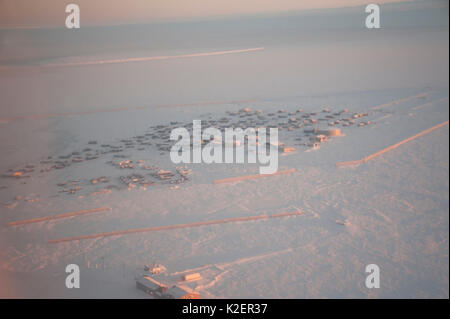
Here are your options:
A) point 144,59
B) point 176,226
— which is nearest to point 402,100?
point 144,59

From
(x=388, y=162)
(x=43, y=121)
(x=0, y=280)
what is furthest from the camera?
(x=43, y=121)

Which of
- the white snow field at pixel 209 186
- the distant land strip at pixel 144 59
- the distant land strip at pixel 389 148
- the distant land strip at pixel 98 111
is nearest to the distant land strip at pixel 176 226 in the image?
the white snow field at pixel 209 186

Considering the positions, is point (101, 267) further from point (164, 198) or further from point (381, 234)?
point (381, 234)

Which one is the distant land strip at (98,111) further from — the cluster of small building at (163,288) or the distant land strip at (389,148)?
the distant land strip at (389,148)

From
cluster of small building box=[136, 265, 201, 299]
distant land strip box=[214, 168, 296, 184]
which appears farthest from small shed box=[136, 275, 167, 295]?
distant land strip box=[214, 168, 296, 184]

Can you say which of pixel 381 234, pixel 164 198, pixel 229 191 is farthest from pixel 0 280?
pixel 381 234

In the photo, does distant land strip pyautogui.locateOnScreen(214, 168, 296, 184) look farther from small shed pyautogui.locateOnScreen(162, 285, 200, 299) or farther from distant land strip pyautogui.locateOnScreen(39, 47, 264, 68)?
distant land strip pyautogui.locateOnScreen(39, 47, 264, 68)

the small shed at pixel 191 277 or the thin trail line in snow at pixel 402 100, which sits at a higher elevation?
the thin trail line in snow at pixel 402 100

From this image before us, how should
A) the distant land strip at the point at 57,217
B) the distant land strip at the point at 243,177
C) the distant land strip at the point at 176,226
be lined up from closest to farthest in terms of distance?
the distant land strip at the point at 176,226 → the distant land strip at the point at 57,217 → the distant land strip at the point at 243,177
